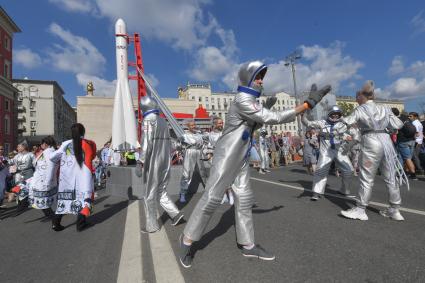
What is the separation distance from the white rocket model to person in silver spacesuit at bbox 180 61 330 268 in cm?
1003

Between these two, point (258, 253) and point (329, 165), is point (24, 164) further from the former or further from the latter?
point (329, 165)

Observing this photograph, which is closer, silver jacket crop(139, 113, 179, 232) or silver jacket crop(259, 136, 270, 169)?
silver jacket crop(139, 113, 179, 232)

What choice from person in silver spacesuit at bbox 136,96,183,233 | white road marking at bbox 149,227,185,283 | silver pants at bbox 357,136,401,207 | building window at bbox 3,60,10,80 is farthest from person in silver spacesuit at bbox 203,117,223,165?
building window at bbox 3,60,10,80

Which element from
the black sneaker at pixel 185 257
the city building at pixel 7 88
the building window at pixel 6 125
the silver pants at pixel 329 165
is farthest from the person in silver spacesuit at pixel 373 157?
the building window at pixel 6 125

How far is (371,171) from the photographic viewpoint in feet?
12.8

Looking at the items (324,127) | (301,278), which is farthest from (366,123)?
(301,278)

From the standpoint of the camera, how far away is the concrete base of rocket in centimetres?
688

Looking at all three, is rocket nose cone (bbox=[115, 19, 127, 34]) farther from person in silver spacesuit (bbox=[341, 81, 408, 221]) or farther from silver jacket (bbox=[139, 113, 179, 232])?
person in silver spacesuit (bbox=[341, 81, 408, 221])

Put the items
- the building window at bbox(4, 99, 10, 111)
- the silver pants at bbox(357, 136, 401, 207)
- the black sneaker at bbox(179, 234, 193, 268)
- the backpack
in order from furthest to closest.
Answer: the building window at bbox(4, 99, 10, 111)
the backpack
the silver pants at bbox(357, 136, 401, 207)
the black sneaker at bbox(179, 234, 193, 268)

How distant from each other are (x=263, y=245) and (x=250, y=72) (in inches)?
74.7

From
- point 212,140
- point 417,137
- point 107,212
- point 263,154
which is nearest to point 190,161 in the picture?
point 212,140

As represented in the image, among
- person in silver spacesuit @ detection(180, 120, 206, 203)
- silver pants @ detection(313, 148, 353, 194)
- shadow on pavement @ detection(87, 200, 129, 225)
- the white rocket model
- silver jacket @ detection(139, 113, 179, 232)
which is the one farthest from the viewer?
the white rocket model

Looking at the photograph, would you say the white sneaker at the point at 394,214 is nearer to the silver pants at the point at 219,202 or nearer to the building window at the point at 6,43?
the silver pants at the point at 219,202

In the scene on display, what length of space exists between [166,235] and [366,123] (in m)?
3.27
